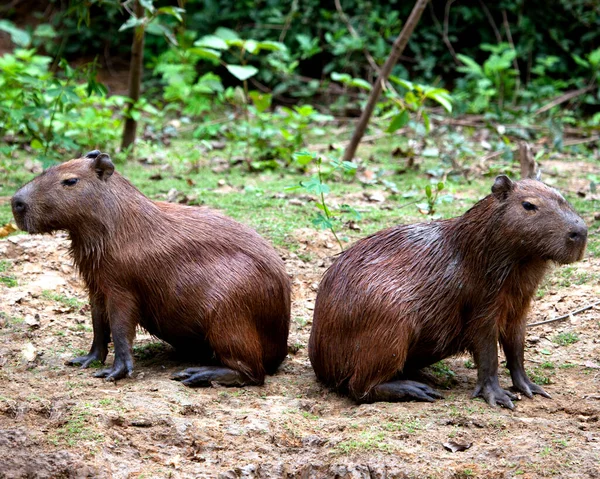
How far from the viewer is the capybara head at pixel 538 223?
13.9ft

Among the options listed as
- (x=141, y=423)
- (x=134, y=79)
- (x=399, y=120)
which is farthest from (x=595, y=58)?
(x=141, y=423)

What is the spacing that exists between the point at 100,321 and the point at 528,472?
2.64 meters

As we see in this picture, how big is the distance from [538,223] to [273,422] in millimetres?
1744

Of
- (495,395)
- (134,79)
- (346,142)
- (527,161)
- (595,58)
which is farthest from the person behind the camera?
(595,58)

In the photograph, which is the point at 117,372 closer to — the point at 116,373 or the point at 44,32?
the point at 116,373

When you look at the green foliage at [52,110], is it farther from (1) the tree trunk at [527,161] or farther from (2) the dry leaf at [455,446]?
(2) the dry leaf at [455,446]

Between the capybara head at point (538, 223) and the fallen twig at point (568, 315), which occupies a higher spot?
the capybara head at point (538, 223)

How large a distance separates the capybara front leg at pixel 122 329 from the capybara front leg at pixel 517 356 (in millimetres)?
2148

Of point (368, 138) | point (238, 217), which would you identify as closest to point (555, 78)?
point (368, 138)

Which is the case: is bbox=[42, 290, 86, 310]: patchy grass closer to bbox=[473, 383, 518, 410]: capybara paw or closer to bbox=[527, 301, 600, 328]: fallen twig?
bbox=[473, 383, 518, 410]: capybara paw

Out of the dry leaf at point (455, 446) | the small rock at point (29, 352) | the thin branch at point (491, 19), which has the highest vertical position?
the thin branch at point (491, 19)

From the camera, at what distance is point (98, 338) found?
4.90 meters

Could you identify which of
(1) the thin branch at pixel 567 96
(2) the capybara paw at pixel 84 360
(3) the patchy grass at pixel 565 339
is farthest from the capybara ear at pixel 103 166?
(1) the thin branch at pixel 567 96

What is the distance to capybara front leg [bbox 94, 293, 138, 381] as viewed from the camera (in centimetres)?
466
